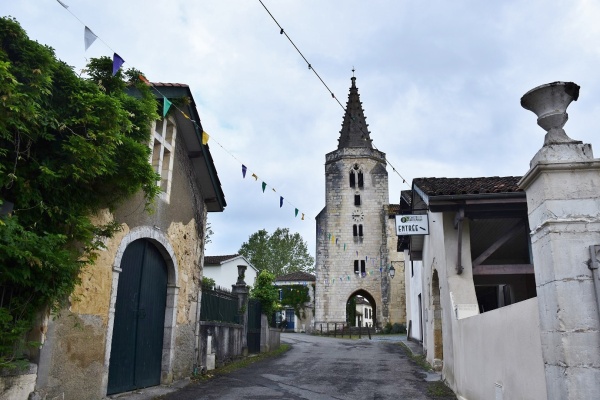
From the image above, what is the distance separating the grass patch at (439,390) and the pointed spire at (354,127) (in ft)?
107

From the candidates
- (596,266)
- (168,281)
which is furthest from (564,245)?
(168,281)

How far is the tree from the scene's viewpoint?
5084 cm

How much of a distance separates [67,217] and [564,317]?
17.9 ft

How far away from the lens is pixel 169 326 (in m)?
8.95

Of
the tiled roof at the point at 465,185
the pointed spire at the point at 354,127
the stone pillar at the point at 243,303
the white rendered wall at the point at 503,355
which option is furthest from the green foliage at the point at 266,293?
the pointed spire at the point at 354,127

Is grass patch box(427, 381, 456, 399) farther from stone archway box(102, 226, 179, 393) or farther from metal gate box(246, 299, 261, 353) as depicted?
metal gate box(246, 299, 261, 353)

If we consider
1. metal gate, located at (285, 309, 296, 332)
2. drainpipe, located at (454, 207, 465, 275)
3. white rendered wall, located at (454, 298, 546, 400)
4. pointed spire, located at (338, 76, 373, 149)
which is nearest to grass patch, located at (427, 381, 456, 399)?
white rendered wall, located at (454, 298, 546, 400)

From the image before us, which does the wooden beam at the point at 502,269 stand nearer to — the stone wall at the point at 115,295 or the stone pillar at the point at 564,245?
the stone pillar at the point at 564,245

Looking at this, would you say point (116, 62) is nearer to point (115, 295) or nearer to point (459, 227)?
point (115, 295)

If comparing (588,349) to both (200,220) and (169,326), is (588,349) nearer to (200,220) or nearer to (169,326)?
(169,326)

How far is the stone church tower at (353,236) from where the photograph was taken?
37.0m

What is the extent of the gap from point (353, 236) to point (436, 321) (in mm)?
27439

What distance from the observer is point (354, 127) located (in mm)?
42094

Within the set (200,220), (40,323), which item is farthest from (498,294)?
(40,323)
